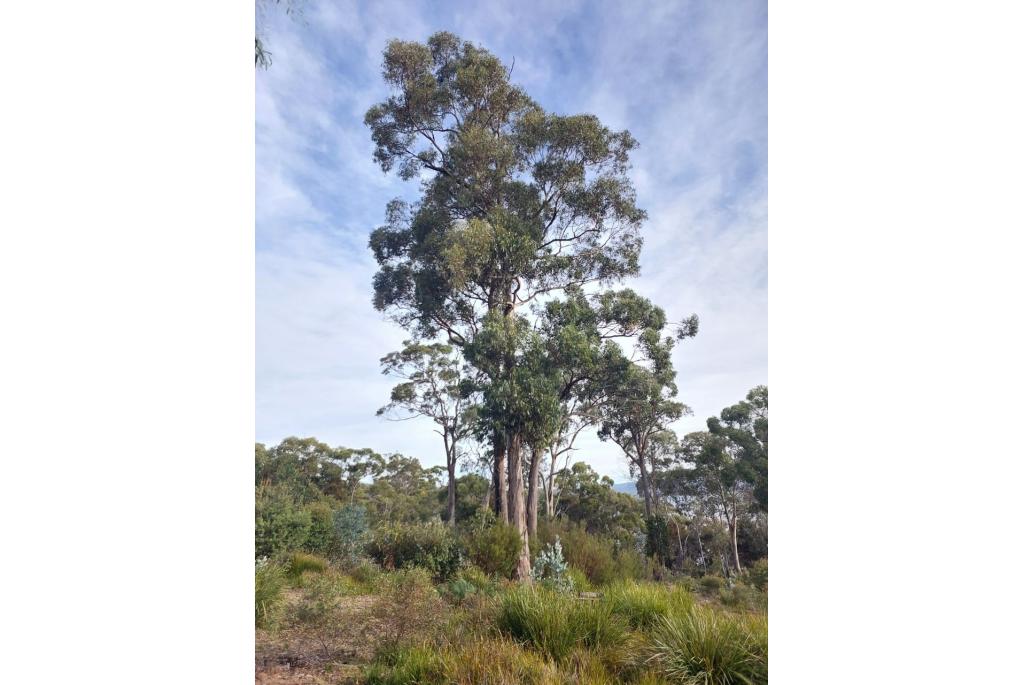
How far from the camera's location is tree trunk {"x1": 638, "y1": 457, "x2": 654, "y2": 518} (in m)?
3.73

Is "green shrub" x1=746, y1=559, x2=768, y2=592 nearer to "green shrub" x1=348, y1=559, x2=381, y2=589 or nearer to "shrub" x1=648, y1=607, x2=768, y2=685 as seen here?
"shrub" x1=648, y1=607, x2=768, y2=685

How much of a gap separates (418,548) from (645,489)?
158 cm

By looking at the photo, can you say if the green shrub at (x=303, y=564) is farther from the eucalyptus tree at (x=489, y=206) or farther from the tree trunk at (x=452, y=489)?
the eucalyptus tree at (x=489, y=206)

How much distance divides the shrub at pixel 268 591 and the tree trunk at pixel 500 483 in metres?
1.40

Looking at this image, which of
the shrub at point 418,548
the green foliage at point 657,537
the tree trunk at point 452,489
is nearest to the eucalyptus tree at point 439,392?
the tree trunk at point 452,489

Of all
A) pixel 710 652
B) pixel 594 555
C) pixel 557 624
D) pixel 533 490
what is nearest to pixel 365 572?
pixel 533 490

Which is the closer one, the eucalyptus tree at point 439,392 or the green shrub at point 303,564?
the green shrub at point 303,564

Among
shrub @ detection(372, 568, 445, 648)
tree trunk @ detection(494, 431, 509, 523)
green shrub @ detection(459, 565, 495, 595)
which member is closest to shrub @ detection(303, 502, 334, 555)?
shrub @ detection(372, 568, 445, 648)

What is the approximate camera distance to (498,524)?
12.3 ft

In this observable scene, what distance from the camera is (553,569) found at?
3.60 meters

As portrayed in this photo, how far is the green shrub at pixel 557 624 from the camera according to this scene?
284 centimetres
